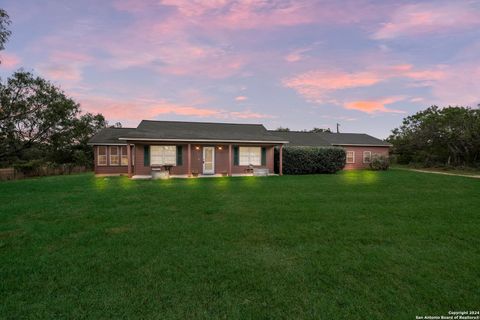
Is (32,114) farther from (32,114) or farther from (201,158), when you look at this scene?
(201,158)

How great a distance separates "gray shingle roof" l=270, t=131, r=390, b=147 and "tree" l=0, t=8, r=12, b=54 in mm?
19785

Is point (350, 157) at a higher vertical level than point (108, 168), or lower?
higher

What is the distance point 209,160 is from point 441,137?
24.8m

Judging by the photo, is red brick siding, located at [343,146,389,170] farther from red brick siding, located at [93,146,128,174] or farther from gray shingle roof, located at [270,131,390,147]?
red brick siding, located at [93,146,128,174]

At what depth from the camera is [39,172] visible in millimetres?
18750

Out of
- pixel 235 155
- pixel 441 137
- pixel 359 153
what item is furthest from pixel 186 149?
pixel 441 137

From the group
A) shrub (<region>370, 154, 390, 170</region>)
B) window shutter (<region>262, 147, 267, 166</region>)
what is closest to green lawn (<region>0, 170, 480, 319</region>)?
window shutter (<region>262, 147, 267, 166</region>)

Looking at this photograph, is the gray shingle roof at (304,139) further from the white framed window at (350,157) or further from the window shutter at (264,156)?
the window shutter at (264,156)

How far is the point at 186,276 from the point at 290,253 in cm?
164

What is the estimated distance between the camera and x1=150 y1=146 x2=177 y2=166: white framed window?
14914 millimetres

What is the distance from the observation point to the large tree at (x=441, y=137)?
69.5 feet

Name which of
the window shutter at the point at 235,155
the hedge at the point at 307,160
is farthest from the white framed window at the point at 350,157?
the window shutter at the point at 235,155

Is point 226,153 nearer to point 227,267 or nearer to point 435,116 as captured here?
point 227,267

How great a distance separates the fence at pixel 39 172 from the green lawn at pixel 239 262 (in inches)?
585
